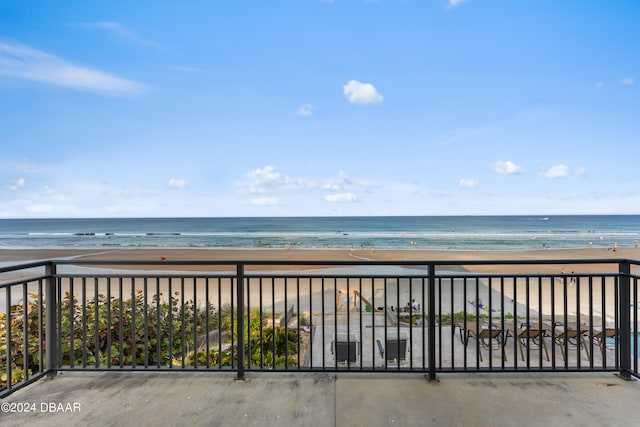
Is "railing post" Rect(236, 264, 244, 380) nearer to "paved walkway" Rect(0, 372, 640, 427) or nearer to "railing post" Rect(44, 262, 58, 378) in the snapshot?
"paved walkway" Rect(0, 372, 640, 427)

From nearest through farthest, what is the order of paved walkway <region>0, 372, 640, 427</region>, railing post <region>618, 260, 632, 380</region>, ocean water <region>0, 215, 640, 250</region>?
paved walkway <region>0, 372, 640, 427</region> → railing post <region>618, 260, 632, 380</region> → ocean water <region>0, 215, 640, 250</region>

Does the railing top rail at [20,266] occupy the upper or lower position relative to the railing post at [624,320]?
upper

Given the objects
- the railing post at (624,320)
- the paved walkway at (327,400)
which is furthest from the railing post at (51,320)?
the railing post at (624,320)

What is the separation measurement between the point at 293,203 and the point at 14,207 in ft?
116

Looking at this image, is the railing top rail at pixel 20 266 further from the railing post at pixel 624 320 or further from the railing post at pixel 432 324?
the railing post at pixel 624 320

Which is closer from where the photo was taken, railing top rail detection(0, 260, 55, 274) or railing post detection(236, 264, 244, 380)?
railing top rail detection(0, 260, 55, 274)

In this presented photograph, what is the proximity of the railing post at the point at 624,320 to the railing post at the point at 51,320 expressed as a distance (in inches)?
165

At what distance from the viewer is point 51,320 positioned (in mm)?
2373

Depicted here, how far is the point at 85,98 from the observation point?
43.7 feet

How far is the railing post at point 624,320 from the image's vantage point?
2287 mm

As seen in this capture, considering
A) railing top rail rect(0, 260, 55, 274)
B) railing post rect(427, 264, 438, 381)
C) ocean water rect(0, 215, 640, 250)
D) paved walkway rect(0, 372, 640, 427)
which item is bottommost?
ocean water rect(0, 215, 640, 250)

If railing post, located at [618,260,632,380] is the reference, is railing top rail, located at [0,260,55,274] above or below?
above

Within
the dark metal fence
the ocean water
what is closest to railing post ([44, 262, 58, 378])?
the dark metal fence

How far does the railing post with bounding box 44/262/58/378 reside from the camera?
2.36 meters
